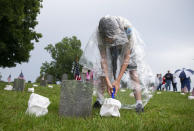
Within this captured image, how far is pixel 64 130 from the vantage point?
2354mm

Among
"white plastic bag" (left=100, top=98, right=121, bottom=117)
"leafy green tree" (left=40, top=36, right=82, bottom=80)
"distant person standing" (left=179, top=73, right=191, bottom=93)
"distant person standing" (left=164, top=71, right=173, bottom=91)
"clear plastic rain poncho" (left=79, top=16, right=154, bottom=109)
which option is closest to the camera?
"white plastic bag" (left=100, top=98, right=121, bottom=117)

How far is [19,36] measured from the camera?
16.8 m

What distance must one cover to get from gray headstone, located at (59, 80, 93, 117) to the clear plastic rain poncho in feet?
3.31

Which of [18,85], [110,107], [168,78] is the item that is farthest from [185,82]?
[110,107]

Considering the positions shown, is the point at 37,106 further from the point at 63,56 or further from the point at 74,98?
the point at 63,56

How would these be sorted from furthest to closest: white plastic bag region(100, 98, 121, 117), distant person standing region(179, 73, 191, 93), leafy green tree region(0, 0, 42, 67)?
leafy green tree region(0, 0, 42, 67) → distant person standing region(179, 73, 191, 93) → white plastic bag region(100, 98, 121, 117)

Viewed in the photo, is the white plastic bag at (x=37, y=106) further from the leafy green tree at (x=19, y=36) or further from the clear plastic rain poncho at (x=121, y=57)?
the leafy green tree at (x=19, y=36)

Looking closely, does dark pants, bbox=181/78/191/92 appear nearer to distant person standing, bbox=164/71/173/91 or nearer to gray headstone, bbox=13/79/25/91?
distant person standing, bbox=164/71/173/91

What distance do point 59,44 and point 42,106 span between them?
44.9m

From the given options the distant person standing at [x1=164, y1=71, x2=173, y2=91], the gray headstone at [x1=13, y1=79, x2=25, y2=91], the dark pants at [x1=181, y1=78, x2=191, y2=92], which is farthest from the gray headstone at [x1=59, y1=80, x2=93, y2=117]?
the distant person standing at [x1=164, y1=71, x2=173, y2=91]

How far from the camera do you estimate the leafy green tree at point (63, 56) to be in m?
44.1

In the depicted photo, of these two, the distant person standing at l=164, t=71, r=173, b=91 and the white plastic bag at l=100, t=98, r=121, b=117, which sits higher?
the distant person standing at l=164, t=71, r=173, b=91

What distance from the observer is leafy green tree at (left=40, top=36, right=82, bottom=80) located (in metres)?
44.1

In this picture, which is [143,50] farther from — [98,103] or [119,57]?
[98,103]
